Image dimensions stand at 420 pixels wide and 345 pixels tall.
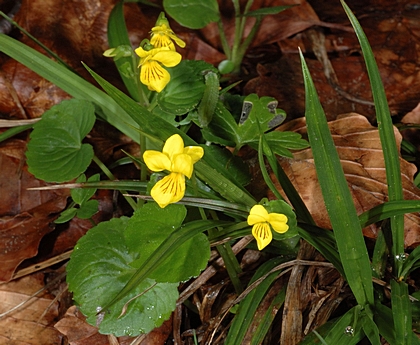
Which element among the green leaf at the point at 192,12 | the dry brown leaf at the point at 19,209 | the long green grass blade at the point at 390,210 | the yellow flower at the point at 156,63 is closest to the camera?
the long green grass blade at the point at 390,210

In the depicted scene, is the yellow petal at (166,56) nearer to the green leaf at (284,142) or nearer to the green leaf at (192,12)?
the green leaf at (284,142)

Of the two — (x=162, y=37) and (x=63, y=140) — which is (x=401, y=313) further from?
(x=63, y=140)

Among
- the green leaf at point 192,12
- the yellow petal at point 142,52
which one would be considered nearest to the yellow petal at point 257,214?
the yellow petal at point 142,52

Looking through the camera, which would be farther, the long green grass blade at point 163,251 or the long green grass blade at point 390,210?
the long green grass blade at point 390,210

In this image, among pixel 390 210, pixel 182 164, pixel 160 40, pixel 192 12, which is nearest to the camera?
pixel 182 164

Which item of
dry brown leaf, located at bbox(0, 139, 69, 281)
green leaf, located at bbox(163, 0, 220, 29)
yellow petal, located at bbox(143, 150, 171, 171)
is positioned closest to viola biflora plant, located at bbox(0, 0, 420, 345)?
yellow petal, located at bbox(143, 150, 171, 171)

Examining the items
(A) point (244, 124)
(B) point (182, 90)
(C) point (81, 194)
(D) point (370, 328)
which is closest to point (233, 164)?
(A) point (244, 124)

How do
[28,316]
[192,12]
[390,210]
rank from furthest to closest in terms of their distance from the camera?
1. [192,12]
2. [28,316]
3. [390,210]

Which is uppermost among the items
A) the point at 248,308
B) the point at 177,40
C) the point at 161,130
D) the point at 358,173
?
the point at 177,40
